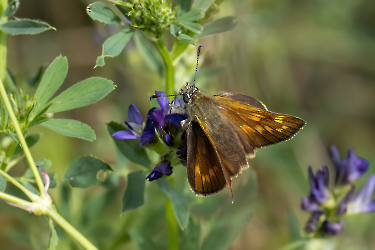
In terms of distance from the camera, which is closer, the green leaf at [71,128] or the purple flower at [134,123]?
the green leaf at [71,128]

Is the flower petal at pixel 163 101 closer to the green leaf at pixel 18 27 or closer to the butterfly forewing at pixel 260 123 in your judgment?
the butterfly forewing at pixel 260 123

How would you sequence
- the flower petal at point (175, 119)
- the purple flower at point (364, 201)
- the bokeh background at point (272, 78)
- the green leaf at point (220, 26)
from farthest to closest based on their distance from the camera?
the bokeh background at point (272, 78), the purple flower at point (364, 201), the green leaf at point (220, 26), the flower petal at point (175, 119)

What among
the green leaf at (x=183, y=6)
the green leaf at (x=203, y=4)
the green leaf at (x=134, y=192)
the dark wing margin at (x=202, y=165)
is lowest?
the green leaf at (x=134, y=192)

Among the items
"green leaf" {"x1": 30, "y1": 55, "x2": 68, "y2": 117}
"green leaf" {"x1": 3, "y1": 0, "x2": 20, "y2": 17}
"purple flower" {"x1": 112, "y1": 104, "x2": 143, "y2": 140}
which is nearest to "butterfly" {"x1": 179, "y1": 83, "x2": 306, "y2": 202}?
"purple flower" {"x1": 112, "y1": 104, "x2": 143, "y2": 140}

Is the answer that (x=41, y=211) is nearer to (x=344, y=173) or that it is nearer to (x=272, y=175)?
(x=344, y=173)

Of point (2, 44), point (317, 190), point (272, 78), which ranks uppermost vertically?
point (2, 44)

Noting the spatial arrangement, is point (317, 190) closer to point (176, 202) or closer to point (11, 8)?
point (176, 202)

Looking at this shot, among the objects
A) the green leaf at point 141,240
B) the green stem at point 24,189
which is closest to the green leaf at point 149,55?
the green leaf at point 141,240

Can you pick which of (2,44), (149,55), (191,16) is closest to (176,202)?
(191,16)
